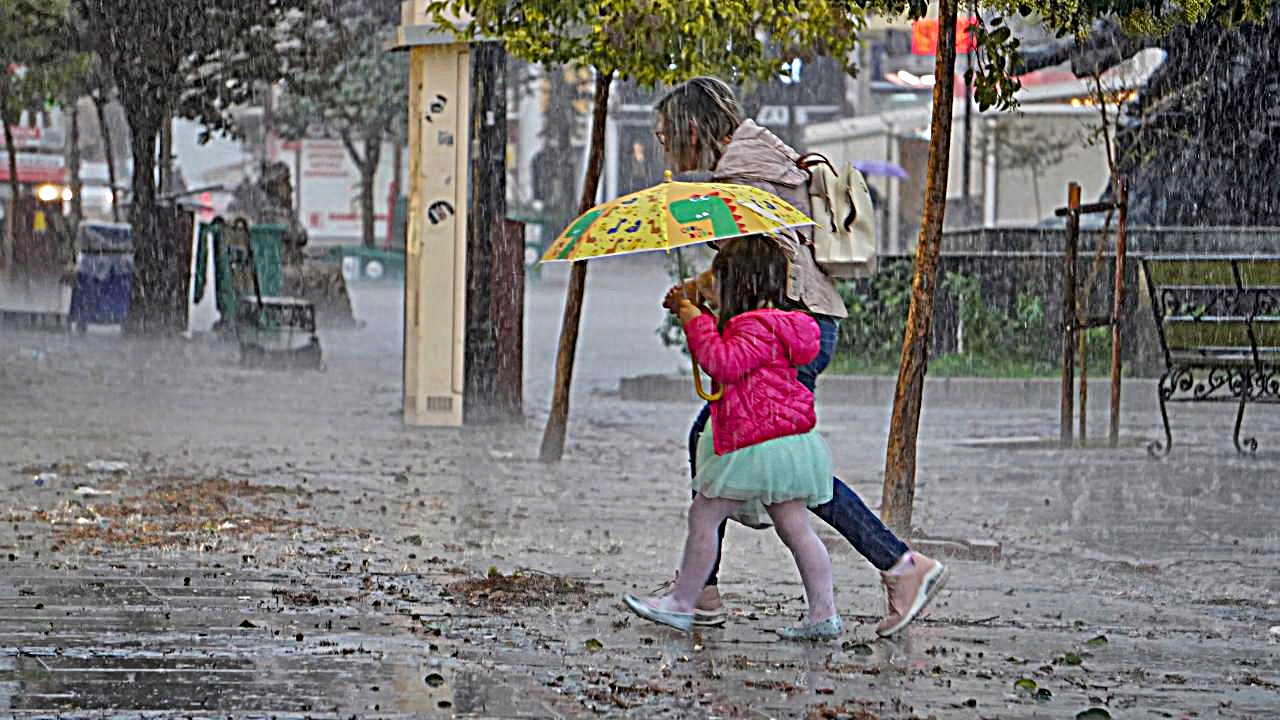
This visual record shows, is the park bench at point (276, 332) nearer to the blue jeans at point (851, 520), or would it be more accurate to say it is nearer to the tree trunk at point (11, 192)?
the blue jeans at point (851, 520)

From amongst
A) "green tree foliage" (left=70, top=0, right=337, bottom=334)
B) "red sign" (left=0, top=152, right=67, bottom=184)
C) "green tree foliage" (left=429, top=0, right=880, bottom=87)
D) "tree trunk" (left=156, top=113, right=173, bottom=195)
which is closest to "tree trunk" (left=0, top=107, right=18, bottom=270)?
"tree trunk" (left=156, top=113, right=173, bottom=195)

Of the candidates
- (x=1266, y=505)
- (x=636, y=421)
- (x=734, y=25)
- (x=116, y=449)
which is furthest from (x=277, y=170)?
(x=1266, y=505)

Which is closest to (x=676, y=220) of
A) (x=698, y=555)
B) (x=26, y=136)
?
(x=698, y=555)

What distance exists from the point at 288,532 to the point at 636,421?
6599mm

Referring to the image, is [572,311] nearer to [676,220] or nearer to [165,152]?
[676,220]

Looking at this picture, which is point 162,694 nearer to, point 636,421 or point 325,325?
point 636,421

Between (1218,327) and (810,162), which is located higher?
(810,162)

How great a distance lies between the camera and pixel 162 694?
5.18 m

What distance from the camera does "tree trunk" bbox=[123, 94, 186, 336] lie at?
23438mm

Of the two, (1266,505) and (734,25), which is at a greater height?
(734,25)

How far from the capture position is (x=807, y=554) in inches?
248

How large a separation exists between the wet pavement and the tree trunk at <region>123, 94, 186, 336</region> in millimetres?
8998

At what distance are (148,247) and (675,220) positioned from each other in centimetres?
1871

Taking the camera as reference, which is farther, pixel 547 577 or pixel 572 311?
pixel 572 311
